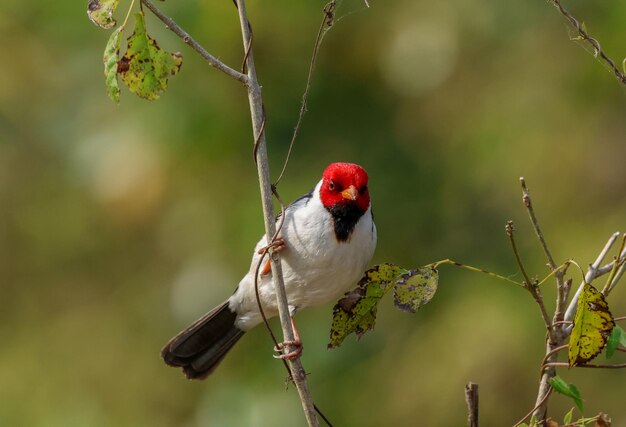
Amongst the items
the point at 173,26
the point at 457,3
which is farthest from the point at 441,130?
the point at 173,26

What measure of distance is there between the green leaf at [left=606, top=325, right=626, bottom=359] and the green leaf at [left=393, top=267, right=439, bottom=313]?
1.52 feet

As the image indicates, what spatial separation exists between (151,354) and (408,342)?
63.5 inches

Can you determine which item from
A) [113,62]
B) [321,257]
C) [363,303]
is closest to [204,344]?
[321,257]

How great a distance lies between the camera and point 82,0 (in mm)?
6621

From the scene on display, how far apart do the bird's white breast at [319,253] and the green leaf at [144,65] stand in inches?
49.1

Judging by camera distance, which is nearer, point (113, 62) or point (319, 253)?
→ point (113, 62)

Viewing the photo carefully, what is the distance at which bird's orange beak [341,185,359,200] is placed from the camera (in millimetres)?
3744

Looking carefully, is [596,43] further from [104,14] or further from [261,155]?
[104,14]

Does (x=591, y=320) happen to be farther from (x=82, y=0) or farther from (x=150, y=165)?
(x=82, y=0)

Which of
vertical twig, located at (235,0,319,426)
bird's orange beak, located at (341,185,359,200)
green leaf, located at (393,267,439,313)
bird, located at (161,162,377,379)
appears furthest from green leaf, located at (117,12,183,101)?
bird's orange beak, located at (341,185,359,200)

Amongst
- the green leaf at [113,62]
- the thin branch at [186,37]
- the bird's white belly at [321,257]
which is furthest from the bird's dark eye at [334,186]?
the green leaf at [113,62]

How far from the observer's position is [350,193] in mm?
3756

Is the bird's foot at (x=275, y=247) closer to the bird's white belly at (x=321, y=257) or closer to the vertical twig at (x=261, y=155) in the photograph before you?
the bird's white belly at (x=321, y=257)

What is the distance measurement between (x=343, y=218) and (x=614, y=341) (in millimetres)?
1524
